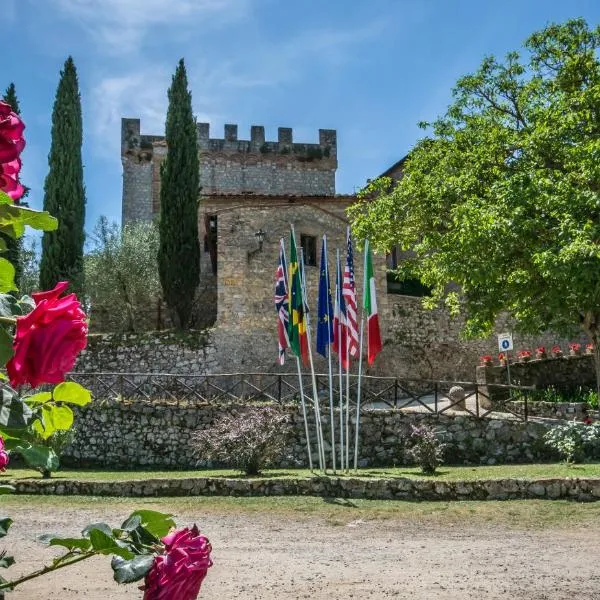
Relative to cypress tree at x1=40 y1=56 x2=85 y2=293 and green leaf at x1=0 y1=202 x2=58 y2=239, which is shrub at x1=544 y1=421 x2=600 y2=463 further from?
cypress tree at x1=40 y1=56 x2=85 y2=293

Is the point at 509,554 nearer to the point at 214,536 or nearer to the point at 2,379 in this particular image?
the point at 214,536

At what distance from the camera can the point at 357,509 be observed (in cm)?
1266

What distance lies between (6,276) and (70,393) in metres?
0.43

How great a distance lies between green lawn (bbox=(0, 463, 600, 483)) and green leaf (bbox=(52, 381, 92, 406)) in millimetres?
13014

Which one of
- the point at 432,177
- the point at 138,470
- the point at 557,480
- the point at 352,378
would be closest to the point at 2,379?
the point at 557,480

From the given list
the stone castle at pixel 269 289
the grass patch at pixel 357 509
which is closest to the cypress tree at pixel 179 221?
the stone castle at pixel 269 289

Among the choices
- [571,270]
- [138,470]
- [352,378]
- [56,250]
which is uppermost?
[56,250]

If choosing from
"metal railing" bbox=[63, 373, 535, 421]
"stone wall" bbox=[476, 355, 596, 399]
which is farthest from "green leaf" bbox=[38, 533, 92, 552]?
"stone wall" bbox=[476, 355, 596, 399]

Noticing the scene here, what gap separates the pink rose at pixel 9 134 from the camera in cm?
168

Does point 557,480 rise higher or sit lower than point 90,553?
lower

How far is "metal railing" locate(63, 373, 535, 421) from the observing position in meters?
19.6

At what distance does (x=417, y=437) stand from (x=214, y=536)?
7.75m

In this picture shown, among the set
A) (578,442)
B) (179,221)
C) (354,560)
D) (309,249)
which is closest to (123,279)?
(179,221)

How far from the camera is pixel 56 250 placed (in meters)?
28.0
